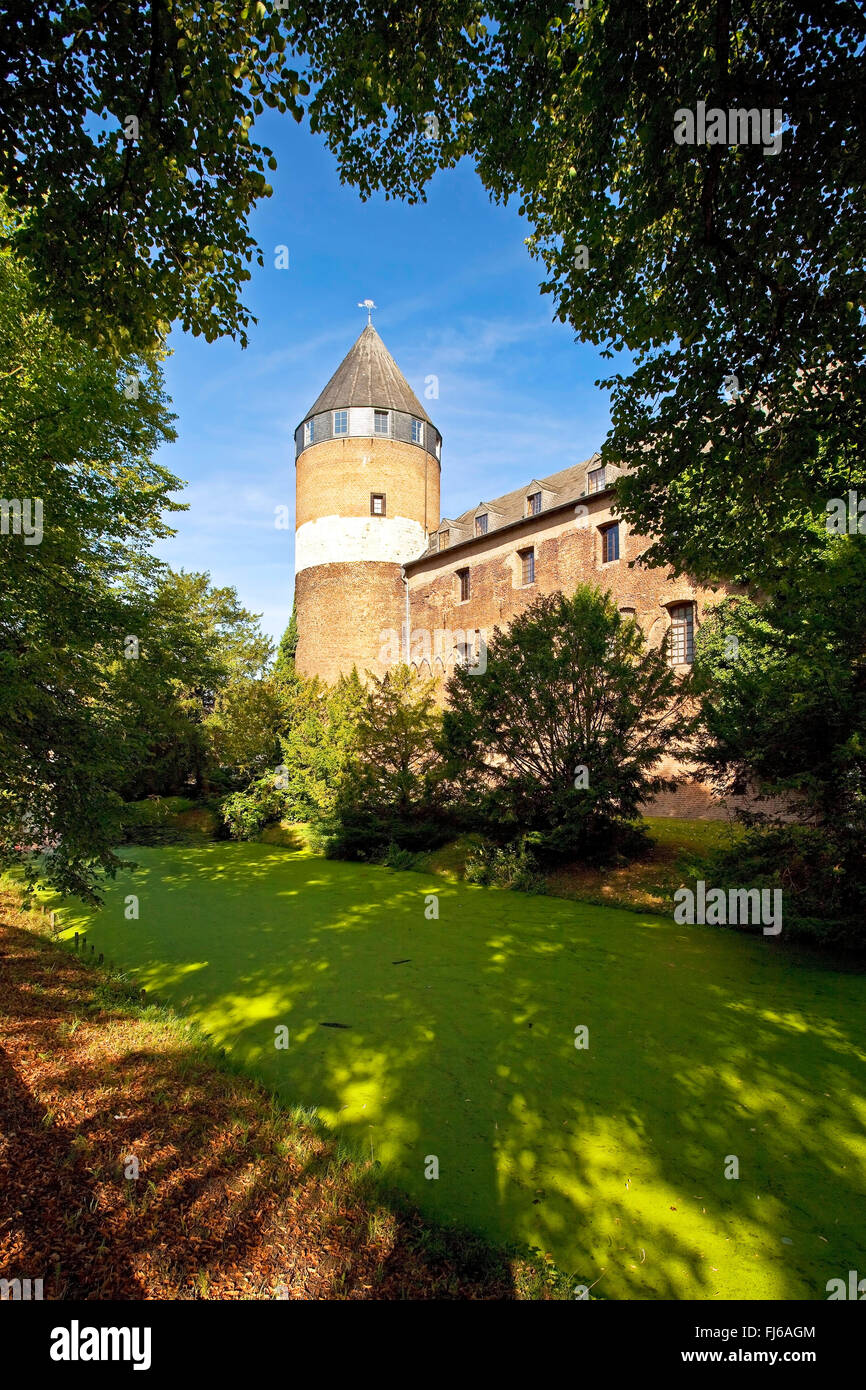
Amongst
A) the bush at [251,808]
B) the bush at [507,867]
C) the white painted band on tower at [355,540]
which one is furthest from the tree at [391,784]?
the white painted band on tower at [355,540]

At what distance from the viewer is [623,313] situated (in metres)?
6.41

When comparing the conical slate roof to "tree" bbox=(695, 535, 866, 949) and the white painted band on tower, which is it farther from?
"tree" bbox=(695, 535, 866, 949)

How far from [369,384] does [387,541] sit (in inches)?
316

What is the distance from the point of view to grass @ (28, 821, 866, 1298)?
2.75 m

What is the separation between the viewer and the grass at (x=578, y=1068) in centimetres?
275

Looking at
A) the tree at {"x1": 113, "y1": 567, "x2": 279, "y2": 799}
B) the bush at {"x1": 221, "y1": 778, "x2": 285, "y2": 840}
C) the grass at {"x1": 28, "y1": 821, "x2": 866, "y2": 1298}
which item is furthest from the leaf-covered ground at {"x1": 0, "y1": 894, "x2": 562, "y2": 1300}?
the bush at {"x1": 221, "y1": 778, "x2": 285, "y2": 840}

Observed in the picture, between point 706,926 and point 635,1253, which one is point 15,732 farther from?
point 706,926

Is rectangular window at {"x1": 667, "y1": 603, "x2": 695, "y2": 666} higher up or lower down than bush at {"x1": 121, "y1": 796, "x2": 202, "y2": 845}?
higher up

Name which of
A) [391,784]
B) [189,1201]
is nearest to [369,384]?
[391,784]

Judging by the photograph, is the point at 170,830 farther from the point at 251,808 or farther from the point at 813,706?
the point at 813,706

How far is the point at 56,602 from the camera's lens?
6293mm

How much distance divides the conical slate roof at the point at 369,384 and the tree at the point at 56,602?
2237cm

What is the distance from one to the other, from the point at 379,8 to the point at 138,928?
9.79 meters

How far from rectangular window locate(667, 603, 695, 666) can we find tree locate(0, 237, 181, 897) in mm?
15680
